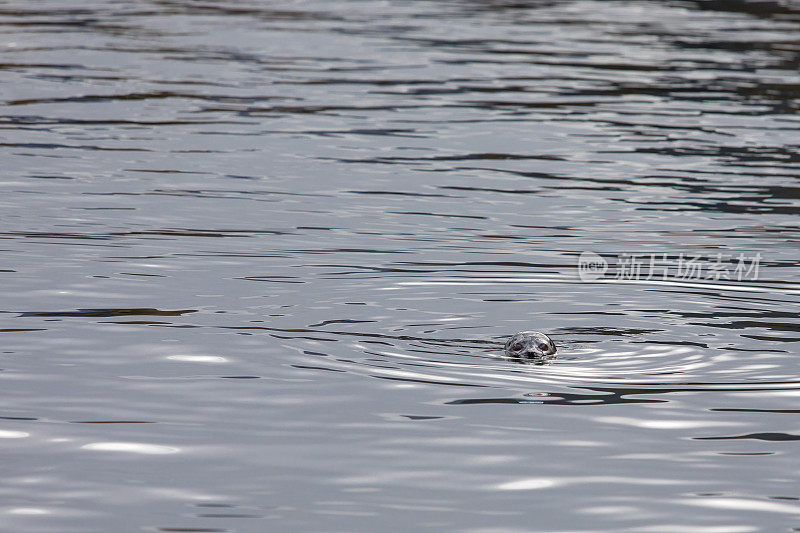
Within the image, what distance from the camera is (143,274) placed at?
11047mm

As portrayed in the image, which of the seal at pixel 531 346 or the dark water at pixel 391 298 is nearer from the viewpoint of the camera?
the dark water at pixel 391 298

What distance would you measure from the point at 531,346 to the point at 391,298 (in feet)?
6.04

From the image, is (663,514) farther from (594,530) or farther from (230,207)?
(230,207)

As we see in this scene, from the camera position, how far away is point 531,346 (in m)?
8.80

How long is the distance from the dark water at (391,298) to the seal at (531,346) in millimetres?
125

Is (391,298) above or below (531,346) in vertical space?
above

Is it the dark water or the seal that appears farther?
the seal

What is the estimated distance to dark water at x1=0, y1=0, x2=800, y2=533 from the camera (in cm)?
686

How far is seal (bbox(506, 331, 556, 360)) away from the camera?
28.9ft

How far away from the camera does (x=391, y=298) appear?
Answer: 10.4m

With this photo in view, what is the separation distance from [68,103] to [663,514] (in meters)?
14.4

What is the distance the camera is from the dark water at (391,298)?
6.86 meters

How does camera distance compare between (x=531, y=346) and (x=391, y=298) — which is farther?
(x=391, y=298)

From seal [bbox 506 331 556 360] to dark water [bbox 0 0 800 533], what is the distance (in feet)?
0.41
